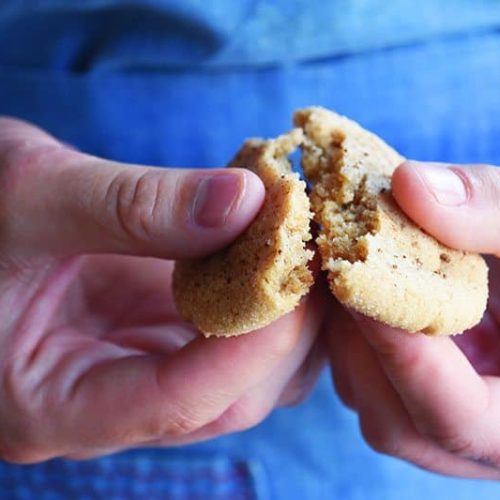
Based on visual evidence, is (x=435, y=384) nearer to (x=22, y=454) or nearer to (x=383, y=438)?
(x=383, y=438)

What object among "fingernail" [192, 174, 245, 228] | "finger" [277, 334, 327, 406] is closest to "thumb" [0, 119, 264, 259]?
"fingernail" [192, 174, 245, 228]

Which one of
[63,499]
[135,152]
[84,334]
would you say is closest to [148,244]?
[84,334]

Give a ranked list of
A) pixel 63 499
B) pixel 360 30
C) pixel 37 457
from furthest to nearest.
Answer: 1. pixel 63 499
2. pixel 360 30
3. pixel 37 457

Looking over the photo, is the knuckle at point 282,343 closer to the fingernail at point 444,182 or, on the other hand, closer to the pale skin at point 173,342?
the pale skin at point 173,342

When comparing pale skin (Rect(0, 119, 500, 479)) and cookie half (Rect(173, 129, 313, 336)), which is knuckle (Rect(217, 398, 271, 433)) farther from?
cookie half (Rect(173, 129, 313, 336))

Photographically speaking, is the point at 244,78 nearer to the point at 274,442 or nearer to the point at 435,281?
the point at 435,281
